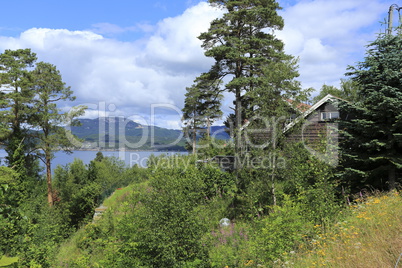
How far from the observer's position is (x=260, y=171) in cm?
1279

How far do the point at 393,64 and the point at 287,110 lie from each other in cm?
417

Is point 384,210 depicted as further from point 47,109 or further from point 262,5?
point 47,109

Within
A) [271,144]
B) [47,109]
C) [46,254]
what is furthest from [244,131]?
[47,109]

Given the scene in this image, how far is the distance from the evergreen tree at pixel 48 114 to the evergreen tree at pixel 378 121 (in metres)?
25.7

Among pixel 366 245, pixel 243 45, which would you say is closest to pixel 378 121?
pixel 366 245

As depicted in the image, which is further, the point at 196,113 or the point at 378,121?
the point at 196,113

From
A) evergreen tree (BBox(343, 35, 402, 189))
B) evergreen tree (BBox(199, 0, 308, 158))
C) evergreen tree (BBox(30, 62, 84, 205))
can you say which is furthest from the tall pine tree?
evergreen tree (BBox(343, 35, 402, 189))

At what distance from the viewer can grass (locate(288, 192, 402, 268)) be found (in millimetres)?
4266

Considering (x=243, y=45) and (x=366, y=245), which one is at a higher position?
(x=243, y=45)

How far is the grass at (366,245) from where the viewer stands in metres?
4.27

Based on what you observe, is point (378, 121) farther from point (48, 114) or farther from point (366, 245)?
point (48, 114)

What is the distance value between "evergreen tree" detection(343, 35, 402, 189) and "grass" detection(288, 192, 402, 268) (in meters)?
2.89

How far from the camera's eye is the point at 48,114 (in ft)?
87.2

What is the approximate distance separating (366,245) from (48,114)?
27978 millimetres
